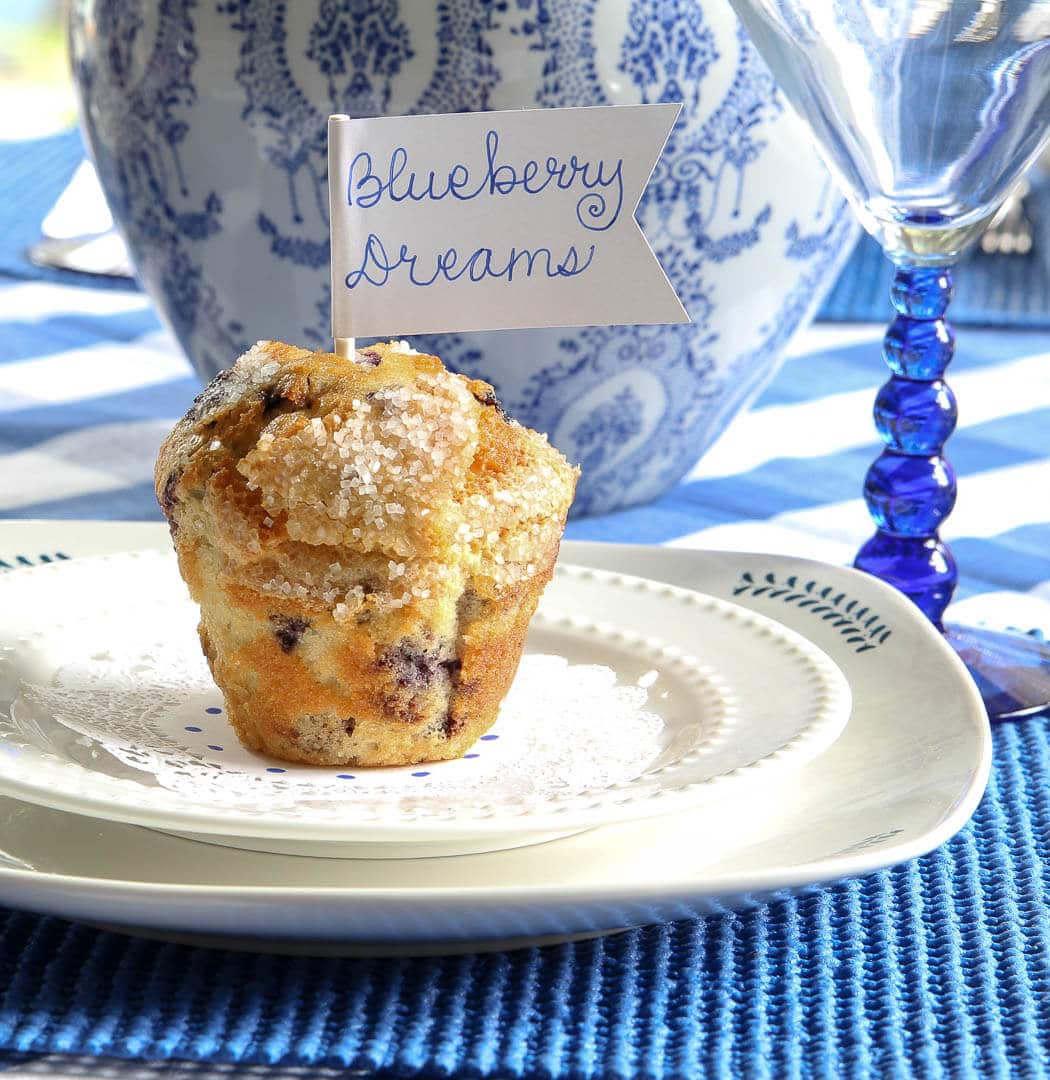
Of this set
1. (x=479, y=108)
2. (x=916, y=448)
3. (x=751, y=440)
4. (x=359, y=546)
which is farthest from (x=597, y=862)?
(x=751, y=440)

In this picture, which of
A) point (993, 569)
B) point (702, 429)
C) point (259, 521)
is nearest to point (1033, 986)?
point (259, 521)

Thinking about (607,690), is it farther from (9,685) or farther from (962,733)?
(9,685)

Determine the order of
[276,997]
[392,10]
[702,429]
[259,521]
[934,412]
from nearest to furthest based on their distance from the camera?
[276,997] < [259,521] < [934,412] < [392,10] < [702,429]

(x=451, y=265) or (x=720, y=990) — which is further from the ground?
(x=451, y=265)

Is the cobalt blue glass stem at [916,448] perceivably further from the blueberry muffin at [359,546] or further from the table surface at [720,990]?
the blueberry muffin at [359,546]

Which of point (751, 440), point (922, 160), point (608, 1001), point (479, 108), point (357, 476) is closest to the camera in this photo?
point (608, 1001)

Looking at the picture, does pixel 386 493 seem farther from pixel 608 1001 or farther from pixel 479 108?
pixel 479 108

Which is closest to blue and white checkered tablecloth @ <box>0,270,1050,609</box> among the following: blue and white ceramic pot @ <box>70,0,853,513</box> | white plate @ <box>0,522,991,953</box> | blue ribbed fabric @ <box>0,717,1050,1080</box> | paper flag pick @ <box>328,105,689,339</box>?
blue and white ceramic pot @ <box>70,0,853,513</box>

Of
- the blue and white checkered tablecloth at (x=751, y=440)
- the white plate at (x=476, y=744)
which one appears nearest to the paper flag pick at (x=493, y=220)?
the white plate at (x=476, y=744)
